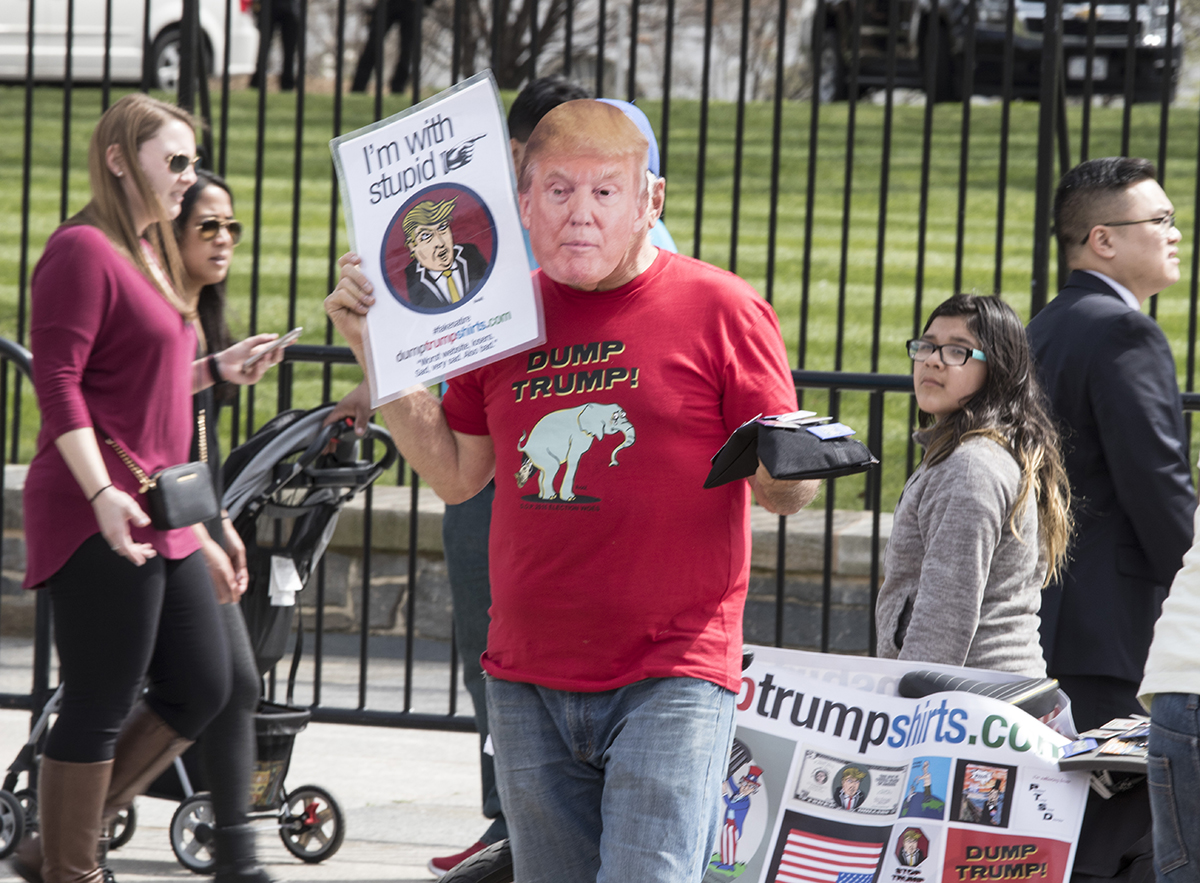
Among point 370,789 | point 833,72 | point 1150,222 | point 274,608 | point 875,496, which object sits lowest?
point 370,789

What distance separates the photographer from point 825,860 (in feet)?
10.7

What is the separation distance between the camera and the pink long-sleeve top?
3420mm

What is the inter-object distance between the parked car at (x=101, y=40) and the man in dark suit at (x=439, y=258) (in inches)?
Answer: 360

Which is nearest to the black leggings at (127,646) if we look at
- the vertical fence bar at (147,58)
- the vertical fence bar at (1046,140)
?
the vertical fence bar at (147,58)

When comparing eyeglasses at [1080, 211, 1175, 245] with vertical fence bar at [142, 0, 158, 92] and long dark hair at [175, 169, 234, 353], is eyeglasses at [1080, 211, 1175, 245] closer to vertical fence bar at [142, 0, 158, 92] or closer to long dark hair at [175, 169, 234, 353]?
long dark hair at [175, 169, 234, 353]

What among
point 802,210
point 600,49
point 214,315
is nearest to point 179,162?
point 214,315

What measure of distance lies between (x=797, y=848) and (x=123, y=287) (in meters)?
1.91

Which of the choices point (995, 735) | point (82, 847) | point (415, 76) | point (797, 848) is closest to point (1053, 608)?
point (995, 735)

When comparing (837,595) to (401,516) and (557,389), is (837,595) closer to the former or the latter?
(401,516)

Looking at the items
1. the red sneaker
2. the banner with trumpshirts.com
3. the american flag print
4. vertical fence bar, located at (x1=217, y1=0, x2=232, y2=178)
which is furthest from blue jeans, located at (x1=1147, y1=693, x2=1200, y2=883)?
vertical fence bar, located at (x1=217, y1=0, x2=232, y2=178)

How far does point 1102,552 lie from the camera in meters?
3.74

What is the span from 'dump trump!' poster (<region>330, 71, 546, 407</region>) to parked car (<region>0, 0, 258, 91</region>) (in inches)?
359

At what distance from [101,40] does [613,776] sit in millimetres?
12056

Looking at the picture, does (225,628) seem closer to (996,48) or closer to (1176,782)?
(1176,782)
